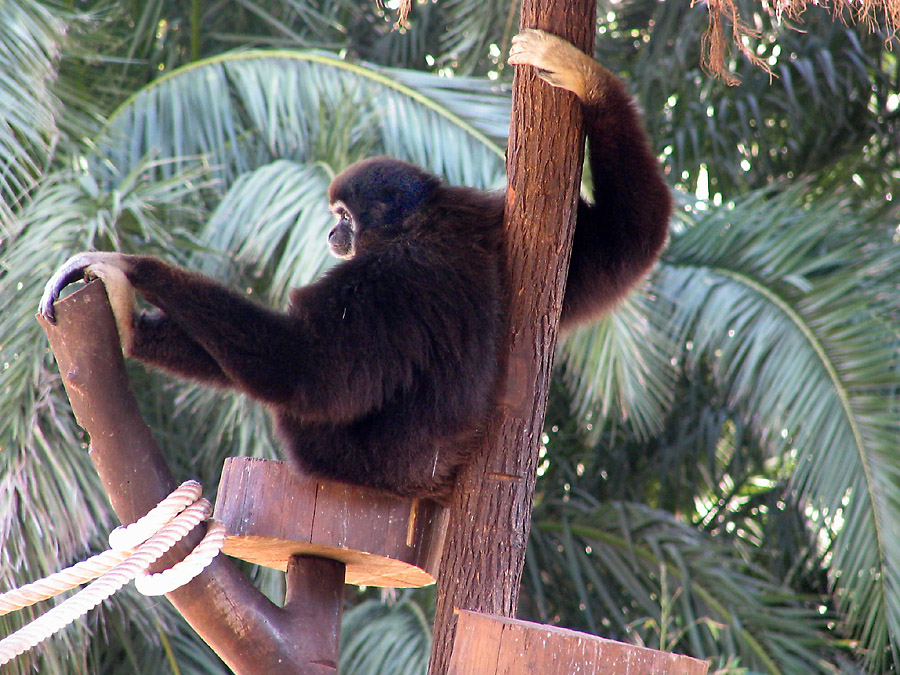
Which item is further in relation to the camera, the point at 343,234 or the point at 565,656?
the point at 343,234

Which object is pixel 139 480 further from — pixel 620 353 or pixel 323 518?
→ pixel 620 353

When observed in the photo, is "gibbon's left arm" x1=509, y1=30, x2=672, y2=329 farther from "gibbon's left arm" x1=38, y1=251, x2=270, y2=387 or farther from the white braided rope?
the white braided rope

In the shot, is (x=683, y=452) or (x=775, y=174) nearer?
(x=683, y=452)

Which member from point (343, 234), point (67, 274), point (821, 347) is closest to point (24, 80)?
point (343, 234)

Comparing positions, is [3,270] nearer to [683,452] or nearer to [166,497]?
[166,497]

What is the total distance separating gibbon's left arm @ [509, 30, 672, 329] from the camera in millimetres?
2902

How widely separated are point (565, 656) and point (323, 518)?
102cm

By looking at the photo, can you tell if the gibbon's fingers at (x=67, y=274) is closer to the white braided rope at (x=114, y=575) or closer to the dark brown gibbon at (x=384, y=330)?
the dark brown gibbon at (x=384, y=330)

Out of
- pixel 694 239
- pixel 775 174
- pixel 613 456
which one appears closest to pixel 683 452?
pixel 613 456

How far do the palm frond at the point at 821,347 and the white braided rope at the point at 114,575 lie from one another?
12.8 ft

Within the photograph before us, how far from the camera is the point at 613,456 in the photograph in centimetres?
828

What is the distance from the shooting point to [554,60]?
2889 millimetres

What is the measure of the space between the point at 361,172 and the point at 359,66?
2.99 m

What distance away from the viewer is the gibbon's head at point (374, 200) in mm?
3334
